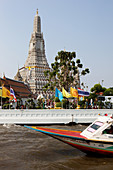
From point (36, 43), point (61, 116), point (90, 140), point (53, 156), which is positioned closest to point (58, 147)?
point (53, 156)

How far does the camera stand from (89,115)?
23578 millimetres

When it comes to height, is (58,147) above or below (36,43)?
below

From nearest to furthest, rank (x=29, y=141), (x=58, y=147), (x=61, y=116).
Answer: (x=58, y=147) → (x=29, y=141) → (x=61, y=116)

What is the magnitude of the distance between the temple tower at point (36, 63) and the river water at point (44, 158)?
222ft

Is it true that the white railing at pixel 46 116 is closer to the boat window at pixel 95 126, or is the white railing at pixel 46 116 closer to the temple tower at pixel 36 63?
the boat window at pixel 95 126

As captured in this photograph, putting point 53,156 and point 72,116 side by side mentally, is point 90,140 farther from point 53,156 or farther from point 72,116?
point 72,116

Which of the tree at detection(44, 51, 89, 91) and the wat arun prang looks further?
the wat arun prang

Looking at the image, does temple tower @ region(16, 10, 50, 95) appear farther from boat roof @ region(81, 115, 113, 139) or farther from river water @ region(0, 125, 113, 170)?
boat roof @ region(81, 115, 113, 139)

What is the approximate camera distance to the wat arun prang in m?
82.6

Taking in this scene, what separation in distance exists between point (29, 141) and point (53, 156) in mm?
4280

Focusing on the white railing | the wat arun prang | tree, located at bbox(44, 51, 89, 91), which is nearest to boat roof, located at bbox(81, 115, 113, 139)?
the white railing

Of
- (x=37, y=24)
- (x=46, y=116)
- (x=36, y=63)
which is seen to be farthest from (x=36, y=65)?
(x=46, y=116)

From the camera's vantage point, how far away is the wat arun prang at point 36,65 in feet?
271

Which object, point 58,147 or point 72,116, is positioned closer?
point 58,147
